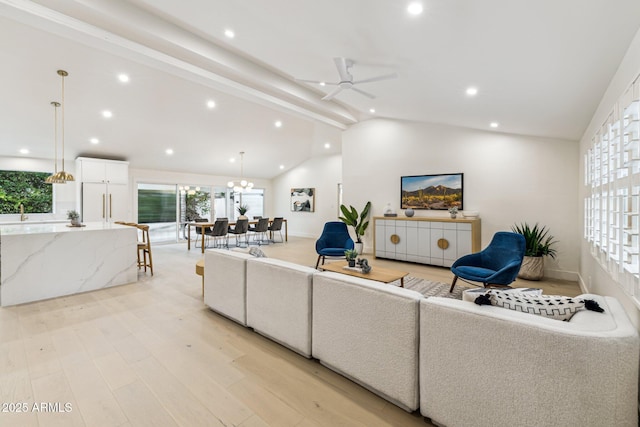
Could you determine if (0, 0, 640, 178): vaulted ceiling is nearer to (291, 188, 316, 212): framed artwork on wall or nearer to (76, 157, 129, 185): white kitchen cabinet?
(76, 157, 129, 185): white kitchen cabinet

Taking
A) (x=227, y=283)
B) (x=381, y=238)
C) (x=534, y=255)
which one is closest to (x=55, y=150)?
(x=227, y=283)

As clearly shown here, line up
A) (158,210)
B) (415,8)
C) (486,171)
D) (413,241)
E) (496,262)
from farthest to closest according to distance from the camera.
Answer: (158,210) < (413,241) < (486,171) < (496,262) < (415,8)

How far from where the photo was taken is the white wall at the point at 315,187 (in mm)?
9477

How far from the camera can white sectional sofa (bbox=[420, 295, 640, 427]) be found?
1085mm

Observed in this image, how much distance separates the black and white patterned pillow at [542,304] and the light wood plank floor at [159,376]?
2.67 ft

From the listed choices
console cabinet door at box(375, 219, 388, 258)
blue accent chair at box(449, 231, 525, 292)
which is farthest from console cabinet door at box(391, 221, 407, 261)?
Result: blue accent chair at box(449, 231, 525, 292)

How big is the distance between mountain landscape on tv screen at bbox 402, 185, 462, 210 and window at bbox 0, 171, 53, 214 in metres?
8.59

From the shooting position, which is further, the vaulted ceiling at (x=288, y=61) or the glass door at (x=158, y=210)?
the glass door at (x=158, y=210)

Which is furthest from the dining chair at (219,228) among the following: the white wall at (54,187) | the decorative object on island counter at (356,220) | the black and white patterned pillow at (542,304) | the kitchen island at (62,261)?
the black and white patterned pillow at (542,304)

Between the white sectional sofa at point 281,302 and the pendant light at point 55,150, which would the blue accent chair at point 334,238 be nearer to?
the white sectional sofa at point 281,302

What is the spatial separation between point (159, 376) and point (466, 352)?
79.2 inches

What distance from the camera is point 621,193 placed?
6.08 ft

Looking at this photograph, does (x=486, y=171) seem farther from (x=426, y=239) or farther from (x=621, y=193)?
(x=621, y=193)

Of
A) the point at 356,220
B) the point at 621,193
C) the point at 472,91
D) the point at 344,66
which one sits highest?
the point at 344,66
